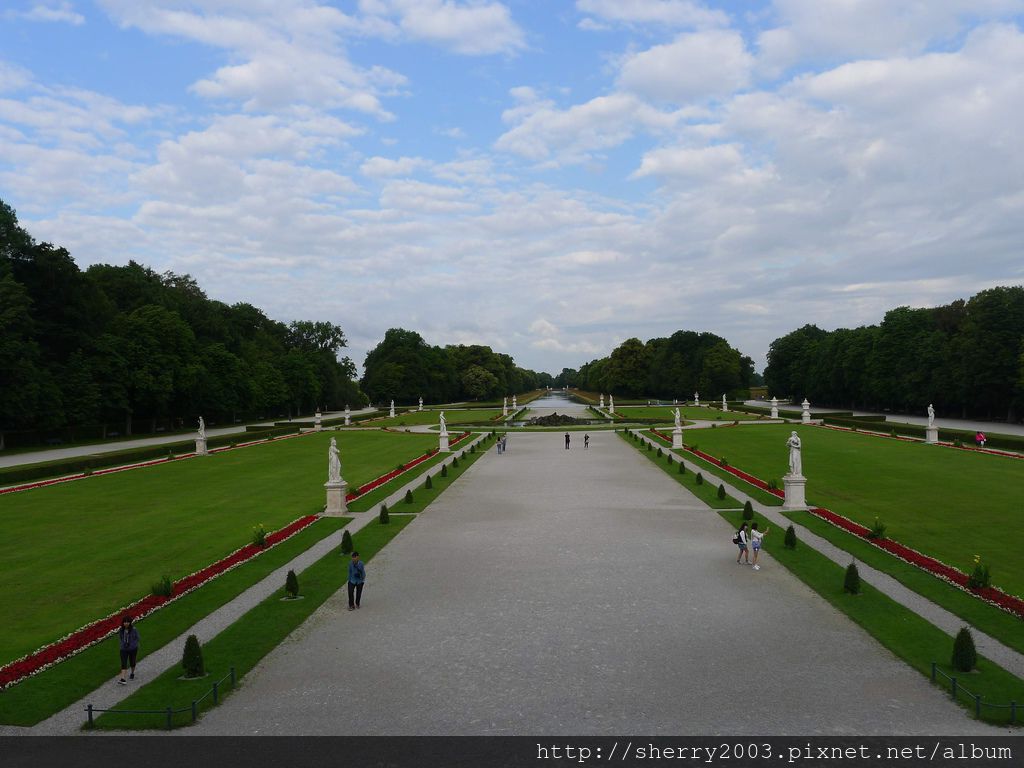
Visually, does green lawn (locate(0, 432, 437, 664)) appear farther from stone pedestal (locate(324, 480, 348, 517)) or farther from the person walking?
the person walking

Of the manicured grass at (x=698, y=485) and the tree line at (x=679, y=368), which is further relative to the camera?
the tree line at (x=679, y=368)

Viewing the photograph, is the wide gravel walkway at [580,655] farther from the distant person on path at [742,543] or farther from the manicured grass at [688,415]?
the manicured grass at [688,415]

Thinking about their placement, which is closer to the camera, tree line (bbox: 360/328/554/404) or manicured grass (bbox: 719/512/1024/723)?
manicured grass (bbox: 719/512/1024/723)

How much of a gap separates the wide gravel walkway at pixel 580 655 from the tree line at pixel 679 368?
397 feet

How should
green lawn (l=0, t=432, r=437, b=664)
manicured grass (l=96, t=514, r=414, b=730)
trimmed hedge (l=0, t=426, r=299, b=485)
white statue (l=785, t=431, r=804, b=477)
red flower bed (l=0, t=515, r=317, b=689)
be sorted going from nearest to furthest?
manicured grass (l=96, t=514, r=414, b=730) < red flower bed (l=0, t=515, r=317, b=689) < green lawn (l=0, t=432, r=437, b=664) < white statue (l=785, t=431, r=804, b=477) < trimmed hedge (l=0, t=426, r=299, b=485)

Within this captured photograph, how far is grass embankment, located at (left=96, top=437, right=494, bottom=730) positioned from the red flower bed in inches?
95.5

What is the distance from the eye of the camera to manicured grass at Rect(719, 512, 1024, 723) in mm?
12055

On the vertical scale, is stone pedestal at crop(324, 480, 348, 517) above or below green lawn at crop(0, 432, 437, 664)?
above

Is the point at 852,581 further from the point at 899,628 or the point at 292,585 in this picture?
the point at 292,585

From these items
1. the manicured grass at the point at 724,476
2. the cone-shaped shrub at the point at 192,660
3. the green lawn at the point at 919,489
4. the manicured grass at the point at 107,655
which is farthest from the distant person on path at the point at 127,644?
the manicured grass at the point at 724,476

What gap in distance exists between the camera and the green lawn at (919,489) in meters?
22.5

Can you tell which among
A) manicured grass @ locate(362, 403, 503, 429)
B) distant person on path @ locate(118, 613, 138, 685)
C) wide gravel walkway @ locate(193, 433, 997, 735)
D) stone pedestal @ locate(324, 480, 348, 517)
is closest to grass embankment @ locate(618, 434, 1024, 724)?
wide gravel walkway @ locate(193, 433, 997, 735)

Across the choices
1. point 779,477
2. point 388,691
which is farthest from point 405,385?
point 388,691
